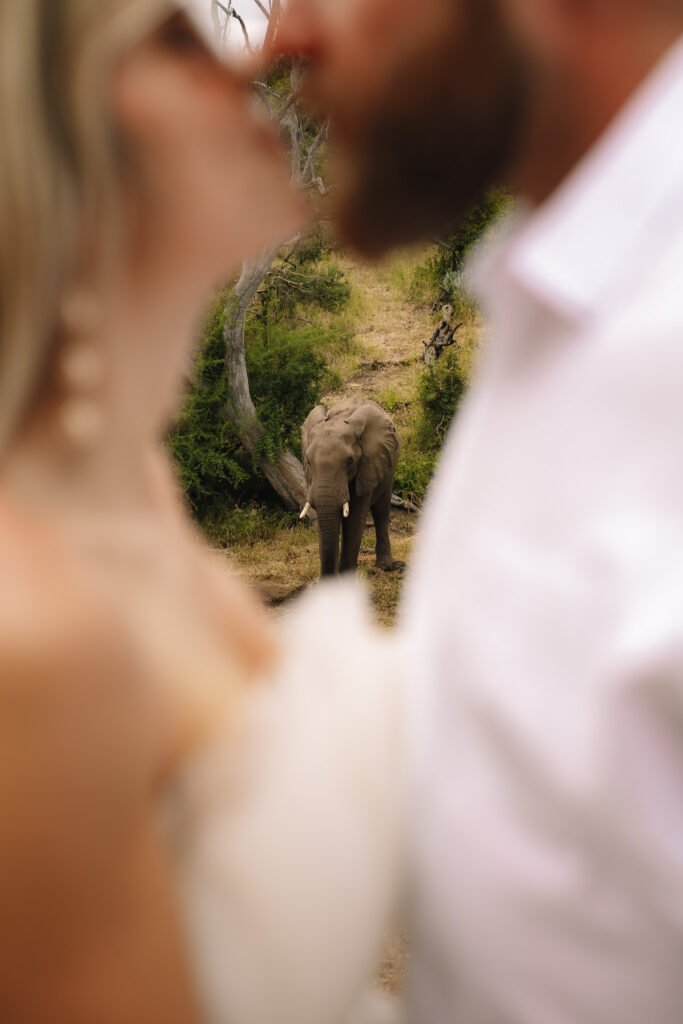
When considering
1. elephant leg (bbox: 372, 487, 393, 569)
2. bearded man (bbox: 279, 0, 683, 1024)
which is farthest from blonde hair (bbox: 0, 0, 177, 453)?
elephant leg (bbox: 372, 487, 393, 569)

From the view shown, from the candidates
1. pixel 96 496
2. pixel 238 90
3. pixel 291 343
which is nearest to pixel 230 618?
pixel 96 496

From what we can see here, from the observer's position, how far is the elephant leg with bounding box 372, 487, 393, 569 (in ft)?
18.4

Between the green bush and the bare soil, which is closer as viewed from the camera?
the bare soil

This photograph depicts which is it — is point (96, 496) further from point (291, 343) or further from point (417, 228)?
point (291, 343)

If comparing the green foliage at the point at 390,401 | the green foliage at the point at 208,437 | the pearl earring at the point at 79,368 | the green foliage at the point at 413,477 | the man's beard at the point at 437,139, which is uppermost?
the green foliage at the point at 390,401

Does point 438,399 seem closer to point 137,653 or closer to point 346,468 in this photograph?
point 346,468

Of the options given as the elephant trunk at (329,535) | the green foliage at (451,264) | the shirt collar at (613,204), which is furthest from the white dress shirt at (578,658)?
the green foliage at (451,264)

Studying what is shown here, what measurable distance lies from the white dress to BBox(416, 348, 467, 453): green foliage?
7.13 meters

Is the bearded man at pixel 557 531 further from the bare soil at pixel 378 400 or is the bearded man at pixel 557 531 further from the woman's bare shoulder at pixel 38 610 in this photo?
the bare soil at pixel 378 400

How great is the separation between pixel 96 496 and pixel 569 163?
43 cm

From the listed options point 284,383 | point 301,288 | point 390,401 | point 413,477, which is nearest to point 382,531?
point 413,477

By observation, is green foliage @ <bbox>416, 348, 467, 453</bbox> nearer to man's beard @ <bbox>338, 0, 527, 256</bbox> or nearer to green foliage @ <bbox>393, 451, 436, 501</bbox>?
green foliage @ <bbox>393, 451, 436, 501</bbox>

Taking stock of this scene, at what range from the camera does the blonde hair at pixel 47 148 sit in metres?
0.46

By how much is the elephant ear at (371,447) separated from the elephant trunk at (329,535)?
440 millimetres
